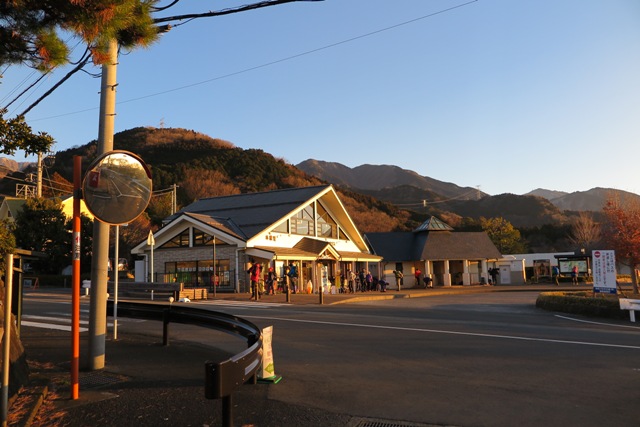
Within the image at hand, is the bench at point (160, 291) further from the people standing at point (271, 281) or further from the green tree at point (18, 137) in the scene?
the green tree at point (18, 137)

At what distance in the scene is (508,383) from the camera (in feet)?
21.5

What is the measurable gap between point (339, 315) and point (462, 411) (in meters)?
10.2

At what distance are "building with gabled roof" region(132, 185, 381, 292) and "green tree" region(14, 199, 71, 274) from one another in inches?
436

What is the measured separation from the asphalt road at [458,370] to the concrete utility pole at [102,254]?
2.55m

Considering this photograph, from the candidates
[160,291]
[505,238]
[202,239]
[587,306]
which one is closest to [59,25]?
[587,306]

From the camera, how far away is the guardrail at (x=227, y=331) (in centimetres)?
374

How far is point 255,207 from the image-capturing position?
3559cm

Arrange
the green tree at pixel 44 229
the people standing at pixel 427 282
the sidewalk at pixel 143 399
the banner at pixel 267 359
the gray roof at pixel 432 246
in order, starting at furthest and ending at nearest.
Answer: the gray roof at pixel 432 246 → the people standing at pixel 427 282 → the green tree at pixel 44 229 → the banner at pixel 267 359 → the sidewalk at pixel 143 399

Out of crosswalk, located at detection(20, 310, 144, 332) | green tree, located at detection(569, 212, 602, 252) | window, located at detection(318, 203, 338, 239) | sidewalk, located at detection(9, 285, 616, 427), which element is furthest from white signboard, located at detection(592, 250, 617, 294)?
green tree, located at detection(569, 212, 602, 252)

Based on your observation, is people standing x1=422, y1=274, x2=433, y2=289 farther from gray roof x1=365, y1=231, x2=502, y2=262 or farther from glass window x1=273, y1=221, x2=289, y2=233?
glass window x1=273, y1=221, x2=289, y2=233

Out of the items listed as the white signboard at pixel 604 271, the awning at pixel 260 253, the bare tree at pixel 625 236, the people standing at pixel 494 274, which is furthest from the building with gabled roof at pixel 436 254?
the white signboard at pixel 604 271

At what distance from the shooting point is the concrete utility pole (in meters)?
7.05

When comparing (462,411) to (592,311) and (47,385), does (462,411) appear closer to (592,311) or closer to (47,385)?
(47,385)

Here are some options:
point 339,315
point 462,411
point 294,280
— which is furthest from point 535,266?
point 462,411
